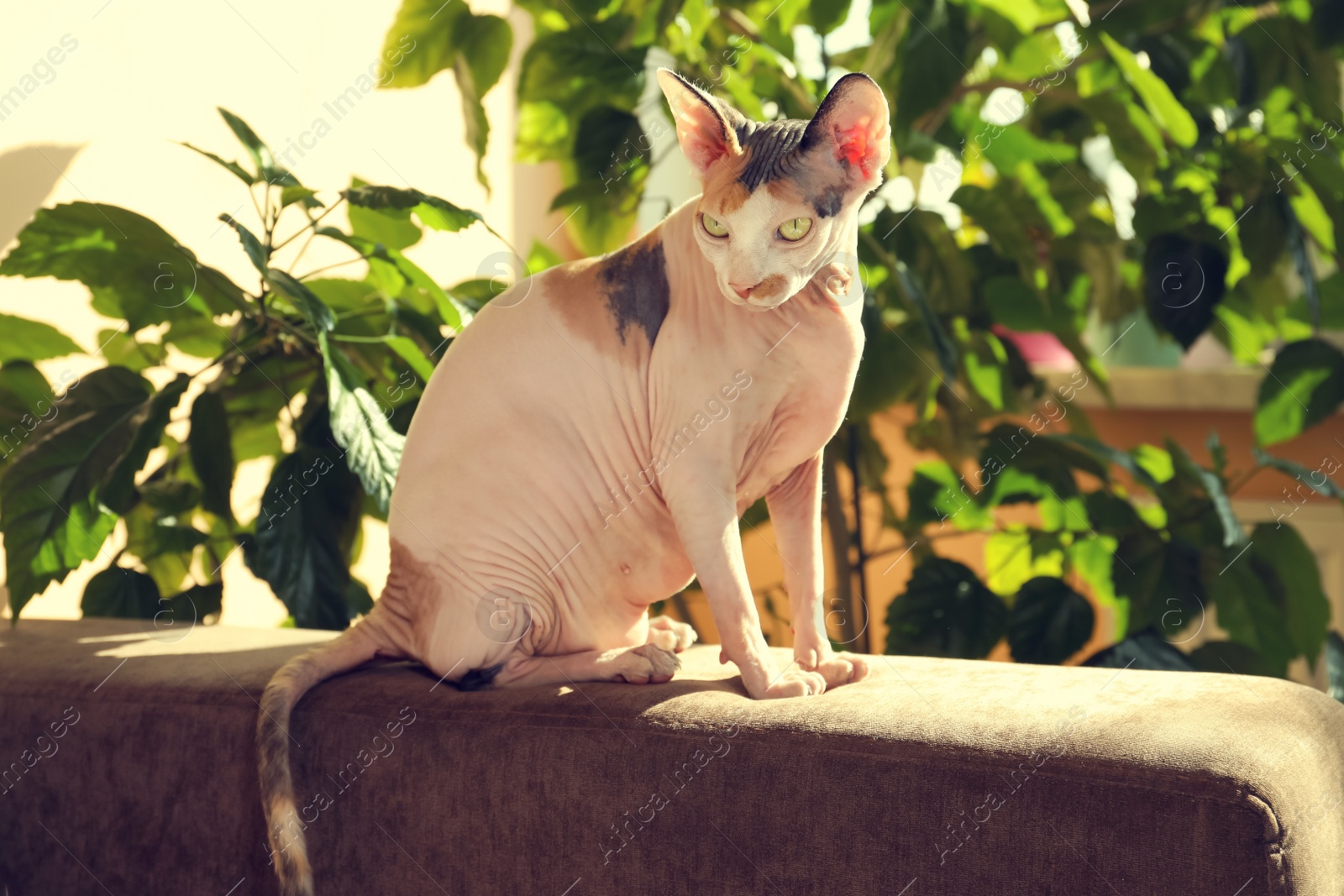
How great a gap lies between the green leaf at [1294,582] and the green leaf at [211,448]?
1.12 meters

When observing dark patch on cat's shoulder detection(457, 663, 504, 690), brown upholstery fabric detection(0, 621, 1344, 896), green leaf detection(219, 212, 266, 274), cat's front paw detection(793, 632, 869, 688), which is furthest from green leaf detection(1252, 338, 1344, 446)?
green leaf detection(219, 212, 266, 274)

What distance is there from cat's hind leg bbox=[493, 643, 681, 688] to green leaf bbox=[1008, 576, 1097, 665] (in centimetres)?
54

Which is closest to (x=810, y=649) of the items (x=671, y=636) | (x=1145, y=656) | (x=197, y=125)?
(x=671, y=636)

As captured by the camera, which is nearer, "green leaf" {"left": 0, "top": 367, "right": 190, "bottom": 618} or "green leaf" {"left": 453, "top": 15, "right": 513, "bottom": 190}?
"green leaf" {"left": 0, "top": 367, "right": 190, "bottom": 618}

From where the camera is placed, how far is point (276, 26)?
156 cm

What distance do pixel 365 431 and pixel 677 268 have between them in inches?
13.5

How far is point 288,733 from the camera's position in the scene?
0.78 meters

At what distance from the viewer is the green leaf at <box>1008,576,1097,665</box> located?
3.91ft

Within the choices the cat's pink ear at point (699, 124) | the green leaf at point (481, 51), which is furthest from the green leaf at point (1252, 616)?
the green leaf at point (481, 51)

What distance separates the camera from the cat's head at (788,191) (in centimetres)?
70

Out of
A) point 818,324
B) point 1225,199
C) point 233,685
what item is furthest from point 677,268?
point 1225,199

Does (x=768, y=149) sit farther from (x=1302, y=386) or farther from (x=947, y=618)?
(x=1302, y=386)

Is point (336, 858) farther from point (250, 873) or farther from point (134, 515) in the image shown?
point (134, 515)

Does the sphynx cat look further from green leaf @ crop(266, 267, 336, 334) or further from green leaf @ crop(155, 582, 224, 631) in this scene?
green leaf @ crop(155, 582, 224, 631)
